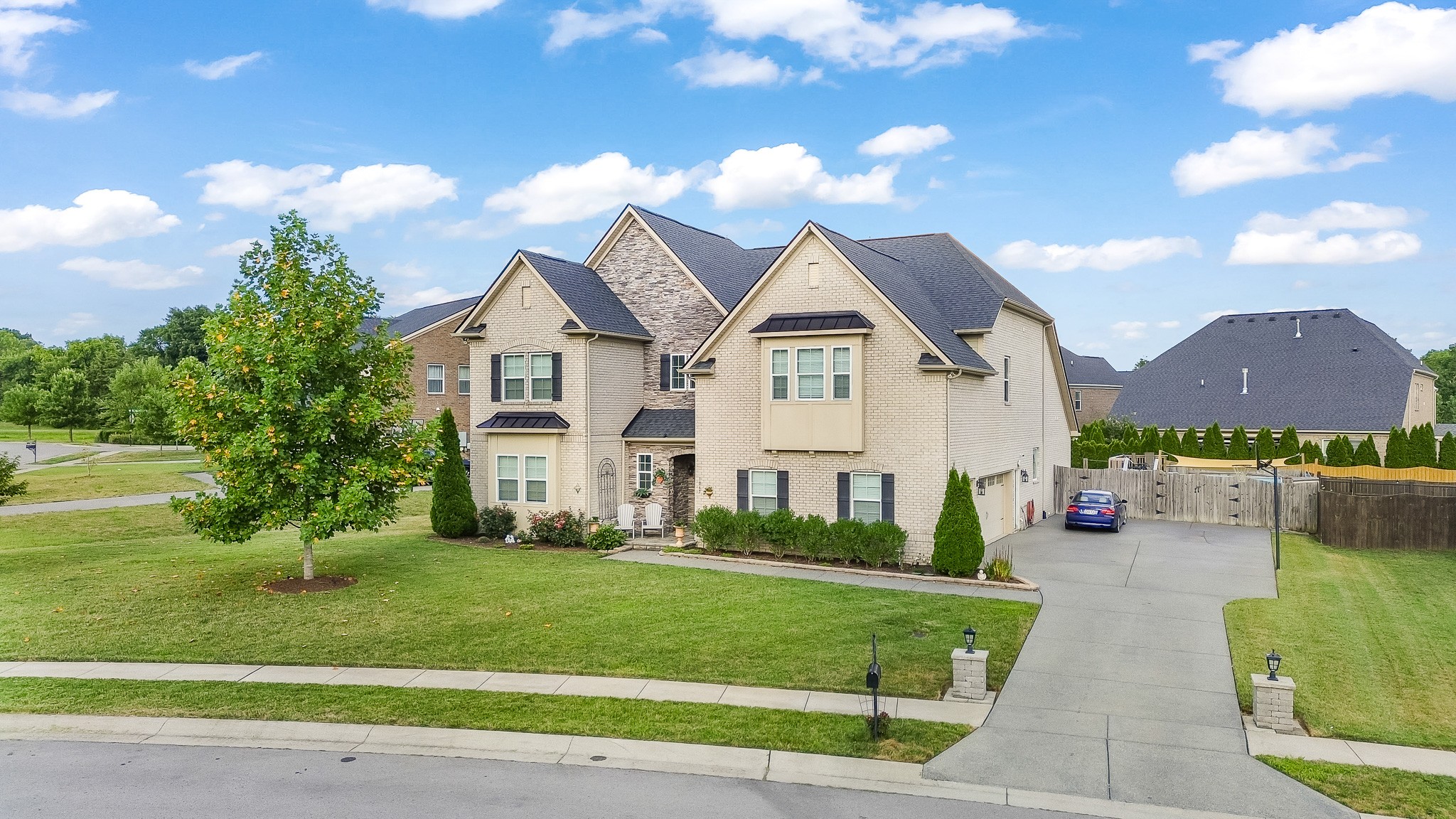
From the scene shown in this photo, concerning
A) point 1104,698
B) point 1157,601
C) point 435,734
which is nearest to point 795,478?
point 1157,601

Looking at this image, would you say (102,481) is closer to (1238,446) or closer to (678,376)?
(678,376)

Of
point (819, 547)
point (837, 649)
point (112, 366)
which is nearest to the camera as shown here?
point (837, 649)

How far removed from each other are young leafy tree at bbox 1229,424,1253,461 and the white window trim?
106 ft

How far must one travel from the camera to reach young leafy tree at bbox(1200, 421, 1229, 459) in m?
47.0

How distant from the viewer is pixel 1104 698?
12469 millimetres

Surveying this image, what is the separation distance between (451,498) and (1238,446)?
4035cm

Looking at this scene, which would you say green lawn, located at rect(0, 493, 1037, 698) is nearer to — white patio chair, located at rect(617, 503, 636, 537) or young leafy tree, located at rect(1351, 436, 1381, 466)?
white patio chair, located at rect(617, 503, 636, 537)

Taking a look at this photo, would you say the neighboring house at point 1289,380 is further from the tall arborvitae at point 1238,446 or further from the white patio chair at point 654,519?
the white patio chair at point 654,519

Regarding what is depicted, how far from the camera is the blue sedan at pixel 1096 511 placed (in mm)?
27609

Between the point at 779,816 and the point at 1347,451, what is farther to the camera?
the point at 1347,451

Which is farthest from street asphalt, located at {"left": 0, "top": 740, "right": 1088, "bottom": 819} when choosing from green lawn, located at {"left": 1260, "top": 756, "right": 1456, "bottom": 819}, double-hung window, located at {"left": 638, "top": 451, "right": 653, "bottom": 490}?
double-hung window, located at {"left": 638, "top": 451, "right": 653, "bottom": 490}

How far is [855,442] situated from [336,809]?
1557 centimetres

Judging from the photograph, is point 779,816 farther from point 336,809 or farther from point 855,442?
point 855,442

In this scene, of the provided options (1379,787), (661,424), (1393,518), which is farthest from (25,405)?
(1379,787)
